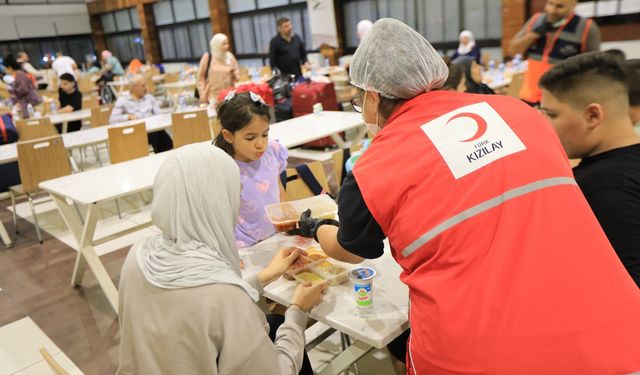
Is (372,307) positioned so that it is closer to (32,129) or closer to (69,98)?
(32,129)

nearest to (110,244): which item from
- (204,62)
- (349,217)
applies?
(204,62)

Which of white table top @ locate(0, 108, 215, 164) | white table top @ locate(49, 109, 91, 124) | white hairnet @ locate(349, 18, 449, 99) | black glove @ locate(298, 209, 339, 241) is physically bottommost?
white table top @ locate(0, 108, 215, 164)

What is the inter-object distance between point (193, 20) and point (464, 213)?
15.2 metres

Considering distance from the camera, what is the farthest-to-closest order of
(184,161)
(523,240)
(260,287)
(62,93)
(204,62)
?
(62,93) → (204,62) → (260,287) → (184,161) → (523,240)

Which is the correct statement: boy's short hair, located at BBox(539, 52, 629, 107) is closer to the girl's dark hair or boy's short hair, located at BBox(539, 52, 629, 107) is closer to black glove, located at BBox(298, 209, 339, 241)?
black glove, located at BBox(298, 209, 339, 241)

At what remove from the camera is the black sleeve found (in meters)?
1.12

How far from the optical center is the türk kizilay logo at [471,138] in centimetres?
102

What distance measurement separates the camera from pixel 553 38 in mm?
3369

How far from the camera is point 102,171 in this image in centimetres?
338

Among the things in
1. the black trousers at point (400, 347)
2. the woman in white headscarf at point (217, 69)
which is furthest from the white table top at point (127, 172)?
the black trousers at point (400, 347)

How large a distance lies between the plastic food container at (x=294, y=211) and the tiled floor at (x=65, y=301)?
0.84 metres

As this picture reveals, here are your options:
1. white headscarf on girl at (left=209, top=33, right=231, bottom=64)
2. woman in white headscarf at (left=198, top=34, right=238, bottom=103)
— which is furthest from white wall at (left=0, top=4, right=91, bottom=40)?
white headscarf on girl at (left=209, top=33, right=231, bottom=64)

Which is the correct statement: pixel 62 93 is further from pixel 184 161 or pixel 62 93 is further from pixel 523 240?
pixel 523 240

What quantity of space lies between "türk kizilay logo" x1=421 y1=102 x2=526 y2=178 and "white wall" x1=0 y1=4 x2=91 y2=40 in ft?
63.6
